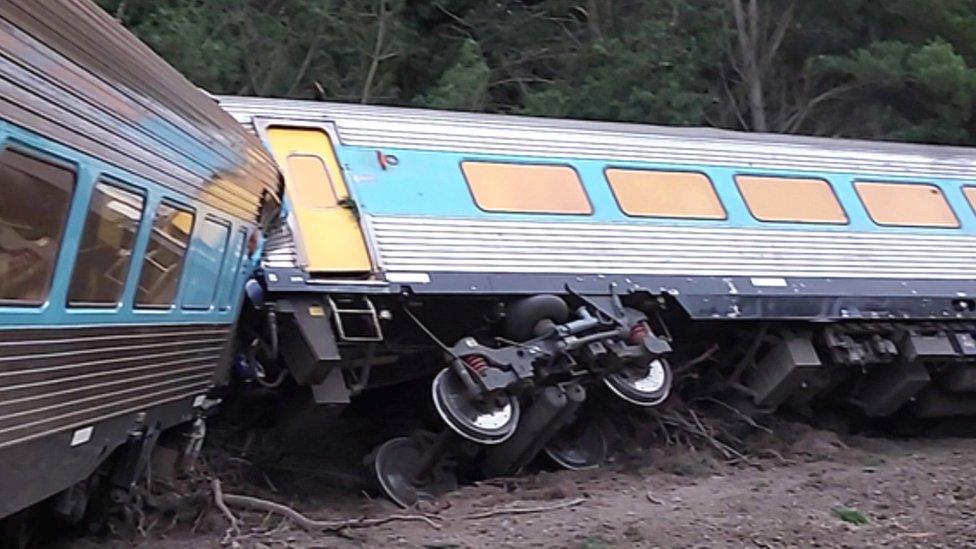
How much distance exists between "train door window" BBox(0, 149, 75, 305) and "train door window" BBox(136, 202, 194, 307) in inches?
47.6

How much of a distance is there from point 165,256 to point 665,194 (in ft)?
16.4

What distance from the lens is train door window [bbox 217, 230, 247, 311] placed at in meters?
7.57

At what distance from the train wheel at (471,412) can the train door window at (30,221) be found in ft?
13.7

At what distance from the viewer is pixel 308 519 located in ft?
24.6

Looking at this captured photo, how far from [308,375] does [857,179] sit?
546 centimetres

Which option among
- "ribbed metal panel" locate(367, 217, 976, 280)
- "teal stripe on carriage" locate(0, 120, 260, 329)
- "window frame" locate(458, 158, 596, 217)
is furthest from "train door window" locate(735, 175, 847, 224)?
"teal stripe on carriage" locate(0, 120, 260, 329)

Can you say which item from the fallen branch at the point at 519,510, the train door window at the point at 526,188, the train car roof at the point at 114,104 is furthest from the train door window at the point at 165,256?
the train door window at the point at 526,188

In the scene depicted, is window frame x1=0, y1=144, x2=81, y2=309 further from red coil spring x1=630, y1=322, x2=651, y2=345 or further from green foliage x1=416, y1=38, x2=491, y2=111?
green foliage x1=416, y1=38, x2=491, y2=111

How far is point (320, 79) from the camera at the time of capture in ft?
70.8

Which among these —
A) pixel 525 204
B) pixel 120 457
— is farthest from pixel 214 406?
pixel 525 204

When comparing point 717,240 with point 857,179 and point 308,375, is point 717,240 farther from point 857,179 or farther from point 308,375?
point 308,375

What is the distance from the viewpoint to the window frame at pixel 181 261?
5.83 m

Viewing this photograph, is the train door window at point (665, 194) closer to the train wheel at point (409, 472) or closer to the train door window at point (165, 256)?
the train wheel at point (409, 472)

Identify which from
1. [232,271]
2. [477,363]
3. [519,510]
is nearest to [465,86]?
[477,363]
